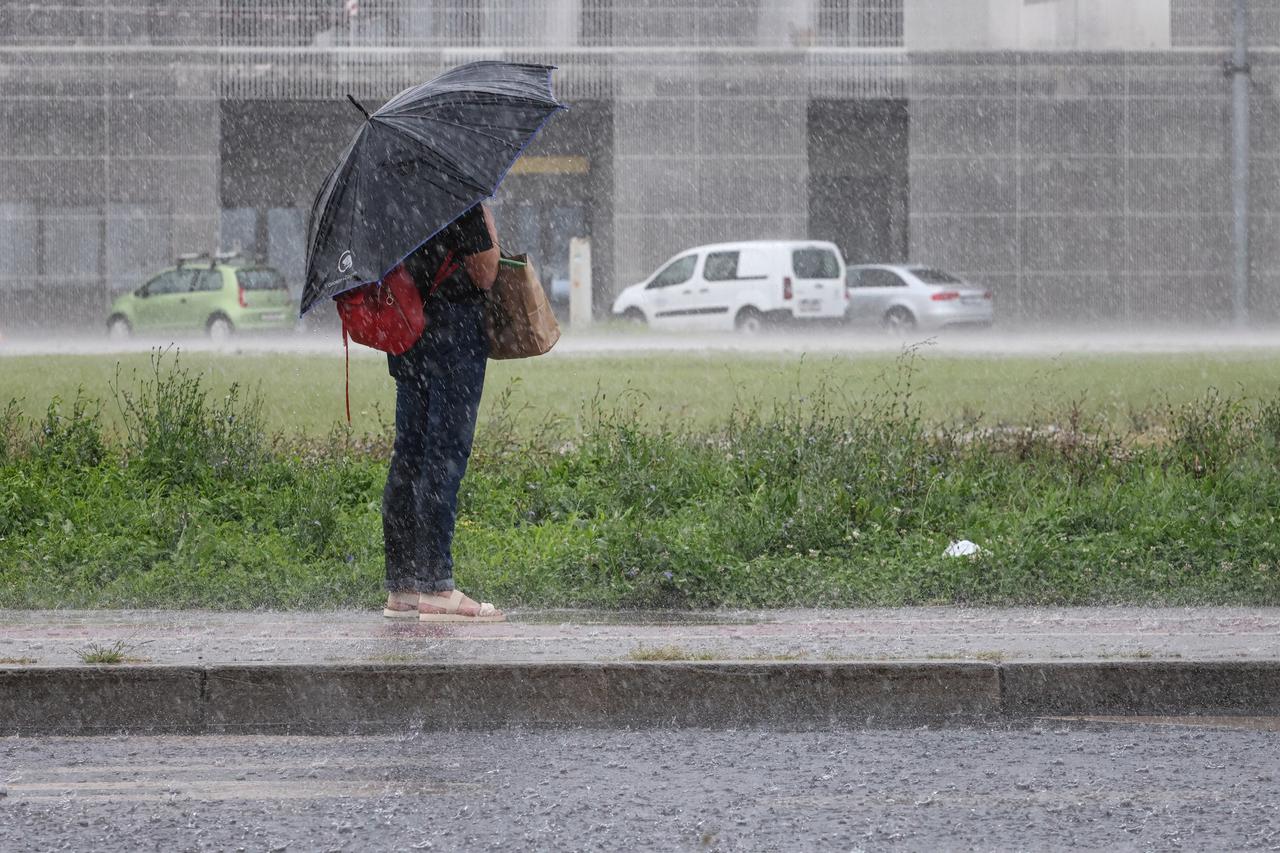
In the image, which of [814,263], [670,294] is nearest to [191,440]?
[670,294]

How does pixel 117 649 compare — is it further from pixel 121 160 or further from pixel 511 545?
pixel 121 160

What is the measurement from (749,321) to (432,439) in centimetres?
2171

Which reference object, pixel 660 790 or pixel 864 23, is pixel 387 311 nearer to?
pixel 660 790

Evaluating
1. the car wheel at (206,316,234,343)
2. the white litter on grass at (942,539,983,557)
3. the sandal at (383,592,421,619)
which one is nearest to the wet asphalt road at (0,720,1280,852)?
the sandal at (383,592,421,619)

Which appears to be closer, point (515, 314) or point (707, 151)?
point (515, 314)

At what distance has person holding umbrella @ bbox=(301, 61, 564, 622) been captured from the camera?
5707 mm

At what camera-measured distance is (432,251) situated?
588cm

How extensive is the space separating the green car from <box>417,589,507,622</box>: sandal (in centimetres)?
2128

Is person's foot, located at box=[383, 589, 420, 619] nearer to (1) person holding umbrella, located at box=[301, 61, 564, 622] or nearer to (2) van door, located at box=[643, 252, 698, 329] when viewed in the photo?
(1) person holding umbrella, located at box=[301, 61, 564, 622]

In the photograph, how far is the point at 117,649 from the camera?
5512mm

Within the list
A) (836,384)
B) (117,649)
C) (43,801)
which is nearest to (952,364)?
(836,384)

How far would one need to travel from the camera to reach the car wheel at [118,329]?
1136 inches

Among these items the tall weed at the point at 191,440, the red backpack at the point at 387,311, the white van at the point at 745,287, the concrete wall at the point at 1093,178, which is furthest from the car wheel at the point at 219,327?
the red backpack at the point at 387,311

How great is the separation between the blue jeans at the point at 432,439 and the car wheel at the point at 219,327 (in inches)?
857
